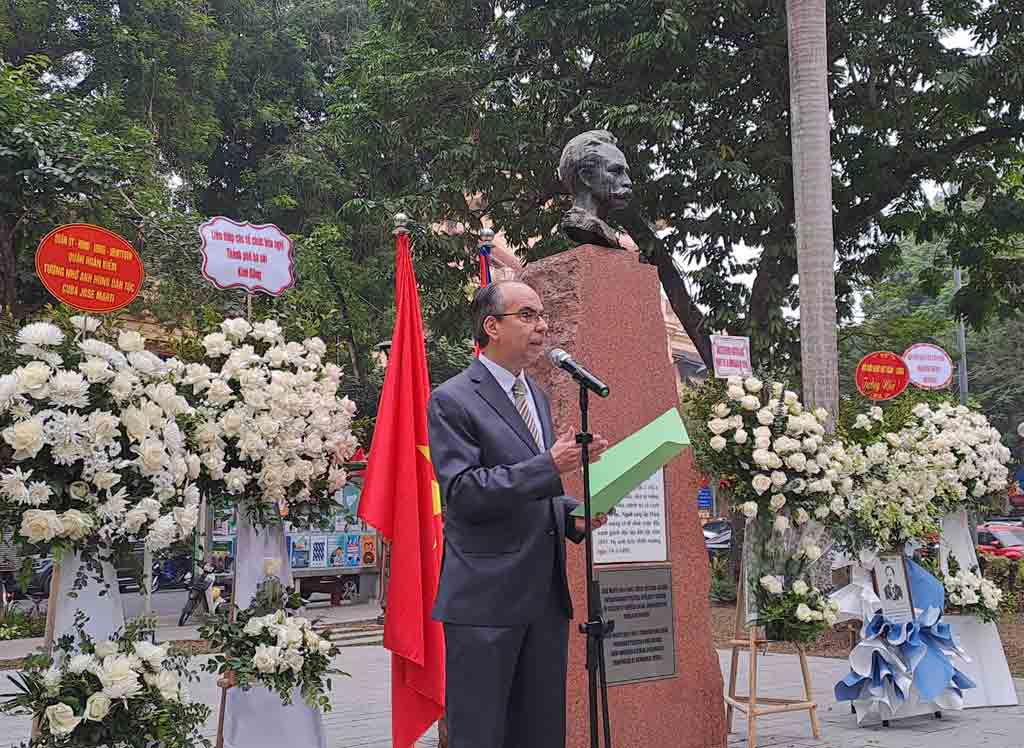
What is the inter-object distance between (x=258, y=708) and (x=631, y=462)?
2888mm

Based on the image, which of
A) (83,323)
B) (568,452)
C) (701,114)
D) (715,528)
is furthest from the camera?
(715,528)

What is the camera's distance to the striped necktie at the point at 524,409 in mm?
3660

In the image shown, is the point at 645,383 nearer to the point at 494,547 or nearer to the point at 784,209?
the point at 494,547

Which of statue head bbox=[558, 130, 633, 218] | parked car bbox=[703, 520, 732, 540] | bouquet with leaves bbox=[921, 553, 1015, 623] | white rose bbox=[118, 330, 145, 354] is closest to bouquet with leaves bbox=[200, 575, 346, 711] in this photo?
white rose bbox=[118, 330, 145, 354]

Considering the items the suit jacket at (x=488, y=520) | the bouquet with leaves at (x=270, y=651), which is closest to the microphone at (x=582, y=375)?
the suit jacket at (x=488, y=520)

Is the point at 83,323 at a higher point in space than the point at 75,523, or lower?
higher

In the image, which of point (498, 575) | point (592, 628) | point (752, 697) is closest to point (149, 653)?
point (498, 575)

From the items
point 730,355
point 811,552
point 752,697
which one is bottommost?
point 752,697

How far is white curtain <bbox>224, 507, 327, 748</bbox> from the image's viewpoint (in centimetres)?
508

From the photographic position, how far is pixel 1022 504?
46375 mm

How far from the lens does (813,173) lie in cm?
1059

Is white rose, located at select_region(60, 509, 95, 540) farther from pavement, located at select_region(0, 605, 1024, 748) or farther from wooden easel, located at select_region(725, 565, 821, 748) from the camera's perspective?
wooden easel, located at select_region(725, 565, 821, 748)

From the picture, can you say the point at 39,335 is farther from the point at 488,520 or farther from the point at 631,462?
the point at 631,462

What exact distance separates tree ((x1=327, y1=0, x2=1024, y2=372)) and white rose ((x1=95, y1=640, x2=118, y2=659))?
9976 mm
